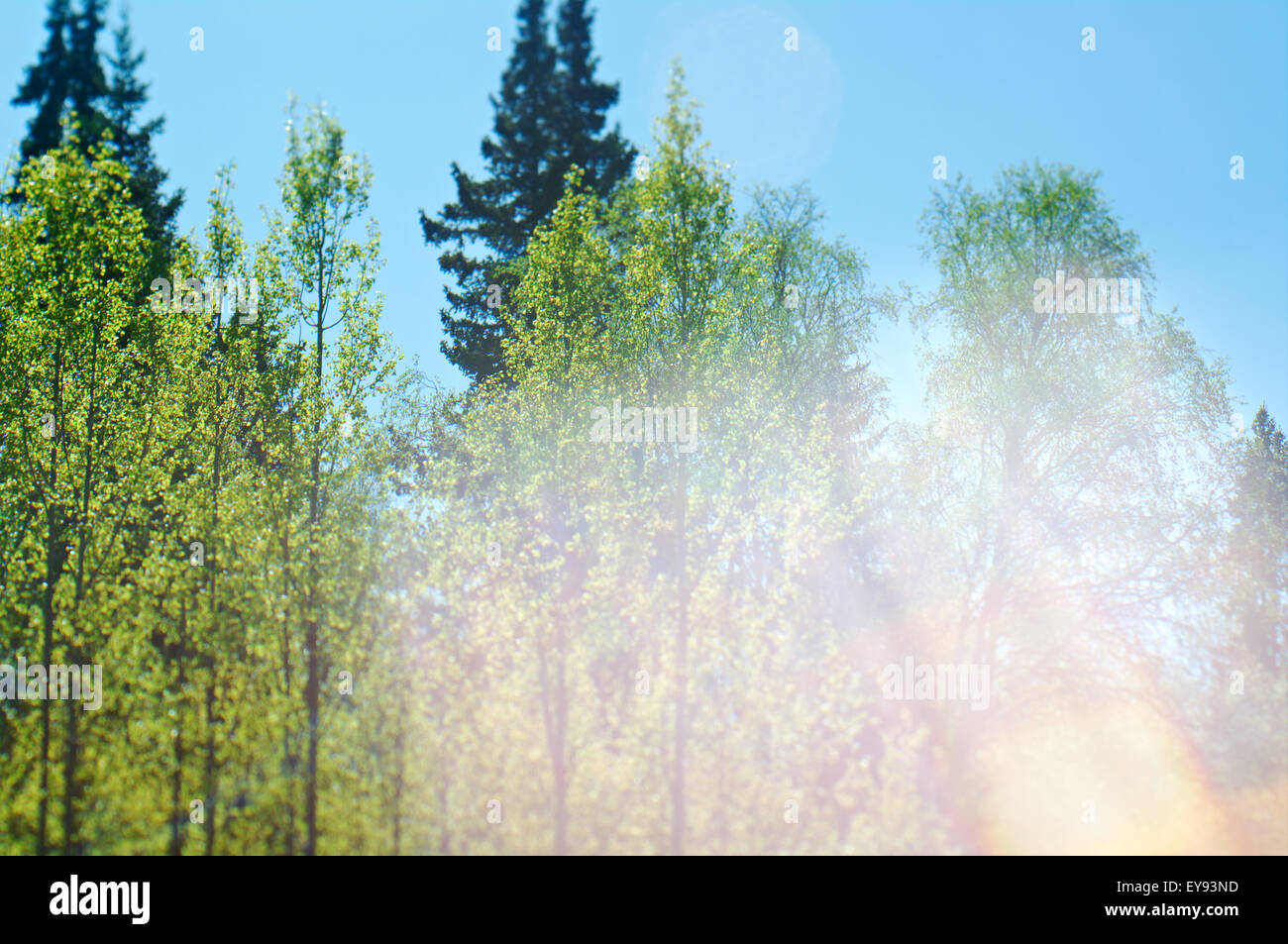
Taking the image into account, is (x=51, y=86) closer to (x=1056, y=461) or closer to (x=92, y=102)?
(x=92, y=102)

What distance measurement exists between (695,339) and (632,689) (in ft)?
25.7

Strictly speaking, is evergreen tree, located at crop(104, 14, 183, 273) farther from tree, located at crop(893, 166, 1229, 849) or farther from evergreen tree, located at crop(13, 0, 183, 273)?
tree, located at crop(893, 166, 1229, 849)

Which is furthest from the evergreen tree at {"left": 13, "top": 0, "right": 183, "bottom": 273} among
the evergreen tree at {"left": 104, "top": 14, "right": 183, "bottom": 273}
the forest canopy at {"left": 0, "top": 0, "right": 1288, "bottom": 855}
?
the forest canopy at {"left": 0, "top": 0, "right": 1288, "bottom": 855}

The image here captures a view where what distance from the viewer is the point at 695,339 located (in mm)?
17406

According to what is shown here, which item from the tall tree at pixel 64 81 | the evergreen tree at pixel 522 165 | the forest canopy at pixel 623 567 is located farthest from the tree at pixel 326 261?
the tall tree at pixel 64 81

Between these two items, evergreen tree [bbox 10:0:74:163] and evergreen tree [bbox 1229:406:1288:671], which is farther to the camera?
evergreen tree [bbox 10:0:74:163]

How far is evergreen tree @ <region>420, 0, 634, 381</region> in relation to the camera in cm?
2706

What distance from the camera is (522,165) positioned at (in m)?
28.8

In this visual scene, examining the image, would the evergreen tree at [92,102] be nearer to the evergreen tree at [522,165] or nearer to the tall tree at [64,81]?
the tall tree at [64,81]

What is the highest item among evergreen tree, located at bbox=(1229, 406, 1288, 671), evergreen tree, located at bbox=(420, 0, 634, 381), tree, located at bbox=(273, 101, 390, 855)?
evergreen tree, located at bbox=(420, 0, 634, 381)

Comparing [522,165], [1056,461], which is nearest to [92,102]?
[522,165]

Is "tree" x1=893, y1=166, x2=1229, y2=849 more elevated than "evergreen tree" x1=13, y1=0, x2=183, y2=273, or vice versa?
"evergreen tree" x1=13, y1=0, x2=183, y2=273

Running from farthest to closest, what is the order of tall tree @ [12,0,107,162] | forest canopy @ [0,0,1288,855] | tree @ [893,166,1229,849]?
1. tall tree @ [12,0,107,162]
2. tree @ [893,166,1229,849]
3. forest canopy @ [0,0,1288,855]
